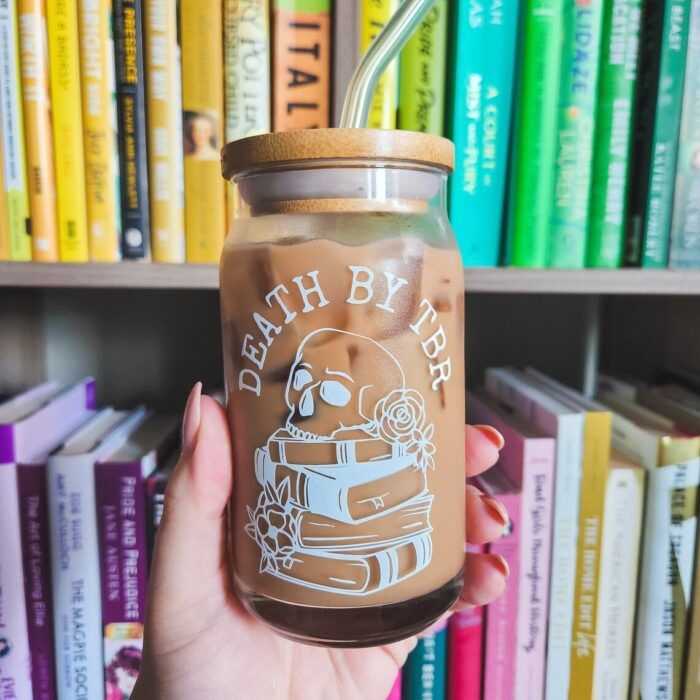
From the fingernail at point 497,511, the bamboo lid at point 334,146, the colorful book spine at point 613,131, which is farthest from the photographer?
the colorful book spine at point 613,131

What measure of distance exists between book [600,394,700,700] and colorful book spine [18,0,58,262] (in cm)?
69

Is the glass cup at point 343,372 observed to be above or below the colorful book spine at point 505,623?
above

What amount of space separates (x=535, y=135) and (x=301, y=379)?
45cm

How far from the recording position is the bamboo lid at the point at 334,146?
1.38ft

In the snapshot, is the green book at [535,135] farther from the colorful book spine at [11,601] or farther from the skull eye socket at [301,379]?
the colorful book spine at [11,601]

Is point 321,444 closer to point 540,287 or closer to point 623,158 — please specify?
point 540,287

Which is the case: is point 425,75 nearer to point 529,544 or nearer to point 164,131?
point 164,131

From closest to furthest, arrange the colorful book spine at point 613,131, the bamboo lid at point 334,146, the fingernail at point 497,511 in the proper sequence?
the bamboo lid at point 334,146 < the fingernail at point 497,511 < the colorful book spine at point 613,131

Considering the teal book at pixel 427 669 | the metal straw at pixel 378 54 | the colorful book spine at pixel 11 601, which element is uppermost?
the metal straw at pixel 378 54

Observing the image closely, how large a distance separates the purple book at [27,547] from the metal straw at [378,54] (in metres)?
0.48

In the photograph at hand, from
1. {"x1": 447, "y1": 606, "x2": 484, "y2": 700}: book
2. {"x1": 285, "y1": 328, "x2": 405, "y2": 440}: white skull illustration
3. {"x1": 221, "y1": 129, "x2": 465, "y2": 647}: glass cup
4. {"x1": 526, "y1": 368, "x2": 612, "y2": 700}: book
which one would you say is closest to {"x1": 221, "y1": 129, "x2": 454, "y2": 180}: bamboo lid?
{"x1": 221, "y1": 129, "x2": 465, "y2": 647}: glass cup

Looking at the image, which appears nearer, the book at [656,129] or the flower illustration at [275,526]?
the flower illustration at [275,526]

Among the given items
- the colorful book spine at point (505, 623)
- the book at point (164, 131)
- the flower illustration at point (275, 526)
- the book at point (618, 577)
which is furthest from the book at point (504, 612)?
the book at point (164, 131)

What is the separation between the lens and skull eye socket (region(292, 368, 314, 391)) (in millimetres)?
441
